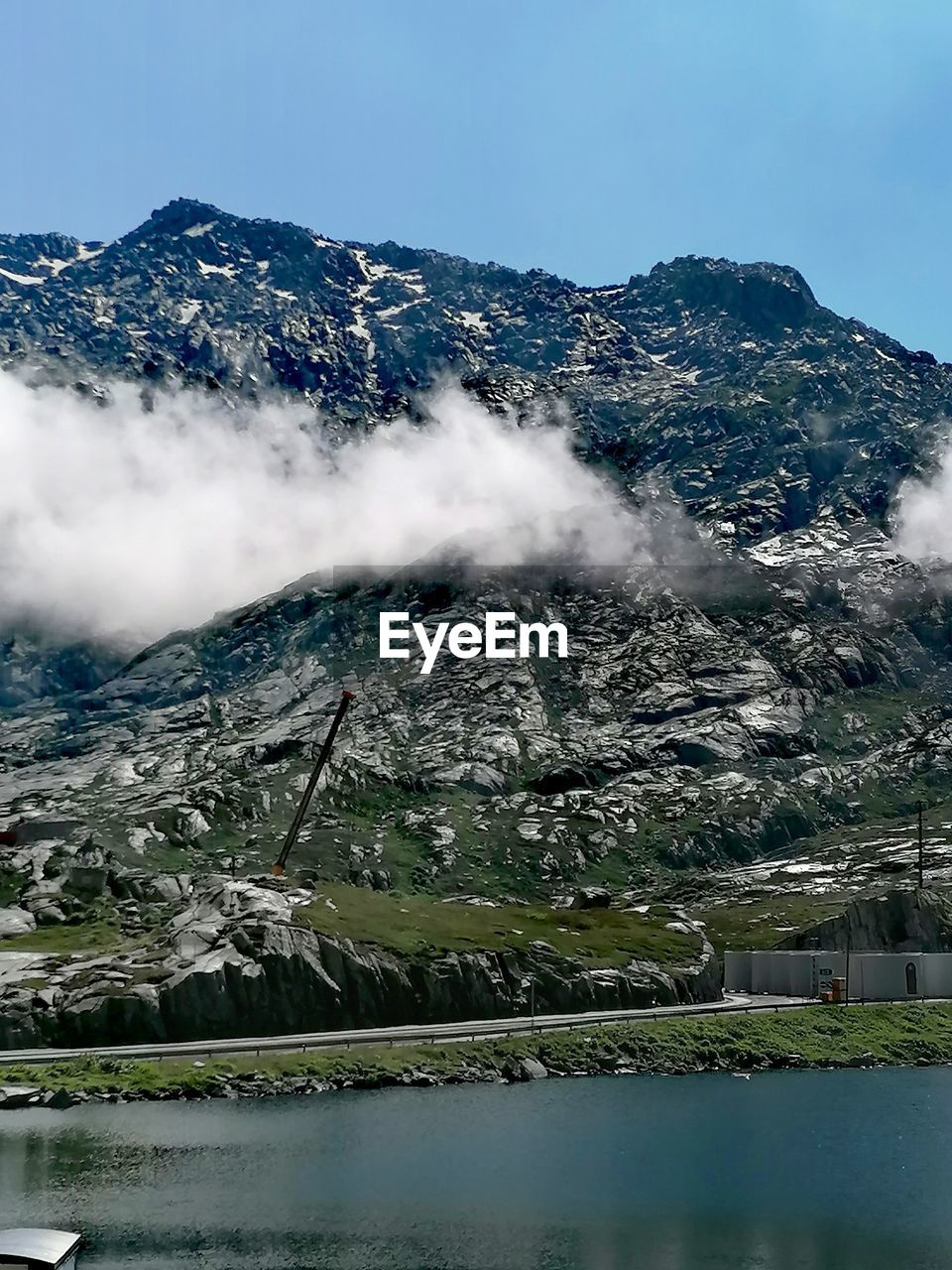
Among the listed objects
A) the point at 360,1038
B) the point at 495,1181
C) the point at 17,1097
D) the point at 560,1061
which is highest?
the point at 360,1038

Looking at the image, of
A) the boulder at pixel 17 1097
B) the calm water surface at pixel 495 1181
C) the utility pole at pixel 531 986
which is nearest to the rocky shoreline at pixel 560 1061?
the boulder at pixel 17 1097

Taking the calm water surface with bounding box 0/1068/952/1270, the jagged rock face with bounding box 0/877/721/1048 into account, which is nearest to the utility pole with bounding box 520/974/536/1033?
the jagged rock face with bounding box 0/877/721/1048

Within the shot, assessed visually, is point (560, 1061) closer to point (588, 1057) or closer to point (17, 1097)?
point (588, 1057)

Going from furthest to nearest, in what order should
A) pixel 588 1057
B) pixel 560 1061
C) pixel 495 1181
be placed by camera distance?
pixel 588 1057 < pixel 560 1061 < pixel 495 1181

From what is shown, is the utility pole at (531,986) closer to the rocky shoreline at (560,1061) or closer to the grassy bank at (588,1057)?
the grassy bank at (588,1057)

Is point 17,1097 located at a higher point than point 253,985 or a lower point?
lower

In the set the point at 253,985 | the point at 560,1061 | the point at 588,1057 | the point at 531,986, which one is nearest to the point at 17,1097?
the point at 253,985

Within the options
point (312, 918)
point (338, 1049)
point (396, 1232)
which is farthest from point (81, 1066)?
point (396, 1232)
